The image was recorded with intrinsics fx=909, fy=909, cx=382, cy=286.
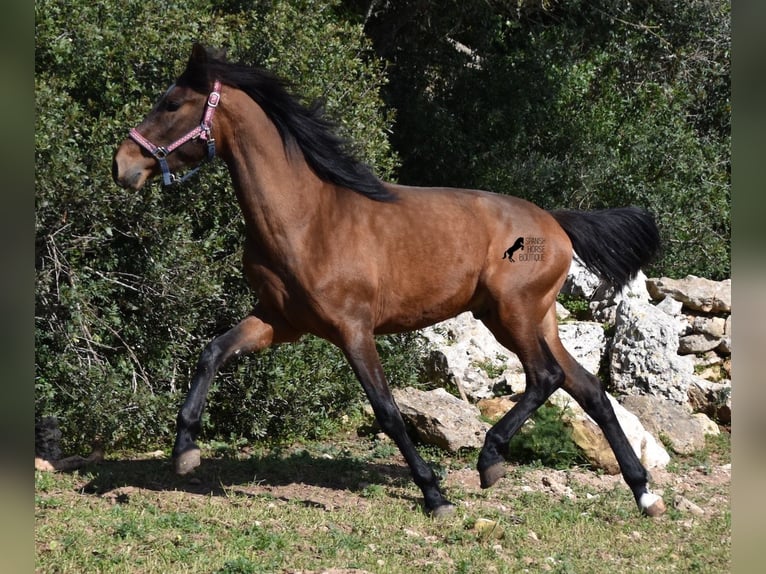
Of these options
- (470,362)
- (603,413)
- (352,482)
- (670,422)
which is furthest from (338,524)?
(470,362)

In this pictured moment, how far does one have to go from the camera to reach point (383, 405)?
562cm

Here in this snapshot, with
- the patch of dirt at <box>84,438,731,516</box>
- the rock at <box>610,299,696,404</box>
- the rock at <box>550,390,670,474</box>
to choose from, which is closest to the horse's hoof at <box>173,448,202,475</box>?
the patch of dirt at <box>84,438,731,516</box>

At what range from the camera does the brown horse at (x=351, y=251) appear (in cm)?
547

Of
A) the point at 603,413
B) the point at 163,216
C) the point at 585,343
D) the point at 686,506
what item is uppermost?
the point at 163,216

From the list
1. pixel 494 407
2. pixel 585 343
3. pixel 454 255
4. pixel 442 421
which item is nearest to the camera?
pixel 454 255

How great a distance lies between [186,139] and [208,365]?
1371 mm

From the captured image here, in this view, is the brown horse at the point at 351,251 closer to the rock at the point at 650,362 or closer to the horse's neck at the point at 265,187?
the horse's neck at the point at 265,187

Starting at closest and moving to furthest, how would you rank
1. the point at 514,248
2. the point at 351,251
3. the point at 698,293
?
the point at 351,251 → the point at 514,248 → the point at 698,293

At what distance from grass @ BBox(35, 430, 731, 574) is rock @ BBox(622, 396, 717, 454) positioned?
1063 mm

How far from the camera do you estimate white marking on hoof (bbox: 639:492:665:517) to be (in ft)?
19.4

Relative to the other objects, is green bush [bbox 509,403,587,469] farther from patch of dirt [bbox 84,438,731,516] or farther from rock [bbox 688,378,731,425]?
rock [bbox 688,378,731,425]

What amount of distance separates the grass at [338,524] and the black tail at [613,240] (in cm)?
159

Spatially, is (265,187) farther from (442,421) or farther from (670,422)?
(670,422)

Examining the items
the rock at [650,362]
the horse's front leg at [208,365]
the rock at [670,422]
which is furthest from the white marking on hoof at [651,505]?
the rock at [650,362]
